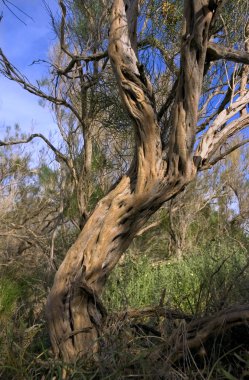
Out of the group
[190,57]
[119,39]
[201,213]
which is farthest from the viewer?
[201,213]

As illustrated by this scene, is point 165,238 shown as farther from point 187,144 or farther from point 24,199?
point 187,144

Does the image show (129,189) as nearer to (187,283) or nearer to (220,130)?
(220,130)

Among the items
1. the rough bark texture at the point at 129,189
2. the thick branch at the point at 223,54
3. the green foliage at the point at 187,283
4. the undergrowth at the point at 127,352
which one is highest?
the thick branch at the point at 223,54

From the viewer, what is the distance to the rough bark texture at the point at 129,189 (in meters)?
4.02

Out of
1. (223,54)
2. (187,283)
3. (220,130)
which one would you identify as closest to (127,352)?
(220,130)

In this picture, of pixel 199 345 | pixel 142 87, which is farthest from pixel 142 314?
pixel 142 87

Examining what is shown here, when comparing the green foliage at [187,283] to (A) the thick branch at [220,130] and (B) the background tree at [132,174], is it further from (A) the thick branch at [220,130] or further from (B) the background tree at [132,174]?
(A) the thick branch at [220,130]

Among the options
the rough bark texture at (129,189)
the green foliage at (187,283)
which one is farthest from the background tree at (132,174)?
the green foliage at (187,283)

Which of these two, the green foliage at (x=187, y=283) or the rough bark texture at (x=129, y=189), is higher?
the rough bark texture at (x=129, y=189)

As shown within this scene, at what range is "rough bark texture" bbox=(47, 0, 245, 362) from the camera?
4.02 m

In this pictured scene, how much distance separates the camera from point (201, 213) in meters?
16.2

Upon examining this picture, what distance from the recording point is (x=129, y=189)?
4.40m

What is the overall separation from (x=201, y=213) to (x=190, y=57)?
1221 cm

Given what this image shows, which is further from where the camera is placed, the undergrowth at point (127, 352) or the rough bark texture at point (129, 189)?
the rough bark texture at point (129, 189)
